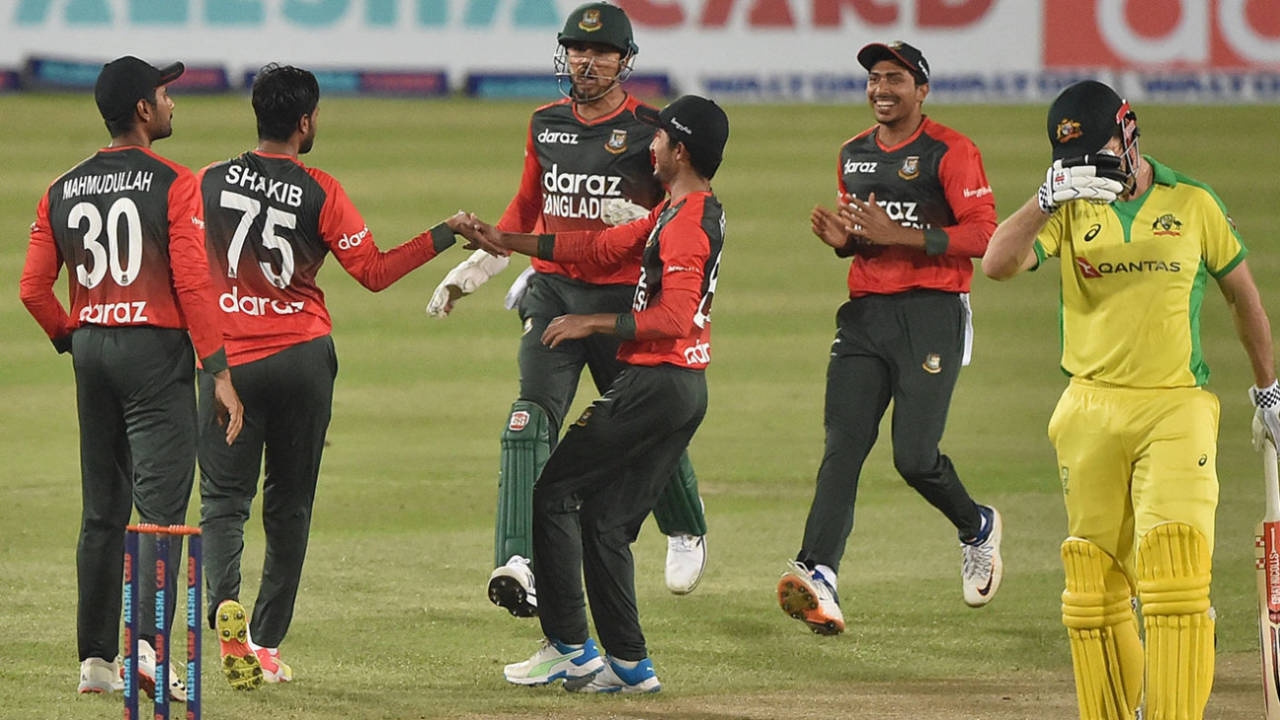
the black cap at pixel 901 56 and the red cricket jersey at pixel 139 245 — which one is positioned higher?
the black cap at pixel 901 56

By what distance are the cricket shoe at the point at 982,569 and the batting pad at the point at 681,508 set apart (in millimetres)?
918

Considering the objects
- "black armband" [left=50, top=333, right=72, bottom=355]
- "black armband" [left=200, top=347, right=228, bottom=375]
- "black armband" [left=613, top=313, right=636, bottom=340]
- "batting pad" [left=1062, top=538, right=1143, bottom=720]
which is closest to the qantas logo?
"batting pad" [left=1062, top=538, right=1143, bottom=720]

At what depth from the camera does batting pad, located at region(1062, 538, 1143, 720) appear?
4.38 m

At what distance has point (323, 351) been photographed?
205 inches

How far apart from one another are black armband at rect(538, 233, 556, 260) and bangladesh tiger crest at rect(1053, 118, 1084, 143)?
1736mm

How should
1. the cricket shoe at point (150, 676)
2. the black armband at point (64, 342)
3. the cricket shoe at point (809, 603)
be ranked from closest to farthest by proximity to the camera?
the cricket shoe at point (150, 676)
the black armband at point (64, 342)
the cricket shoe at point (809, 603)

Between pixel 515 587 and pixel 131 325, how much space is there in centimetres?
133

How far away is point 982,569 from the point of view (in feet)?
20.8

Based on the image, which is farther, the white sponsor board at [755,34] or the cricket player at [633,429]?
the white sponsor board at [755,34]

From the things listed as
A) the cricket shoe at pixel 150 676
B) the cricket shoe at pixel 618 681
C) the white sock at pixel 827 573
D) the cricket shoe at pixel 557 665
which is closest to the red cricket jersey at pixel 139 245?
the cricket shoe at pixel 150 676

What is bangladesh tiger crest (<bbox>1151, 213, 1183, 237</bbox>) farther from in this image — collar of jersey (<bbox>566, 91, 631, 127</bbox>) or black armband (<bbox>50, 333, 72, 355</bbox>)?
black armband (<bbox>50, 333, 72, 355</bbox>)

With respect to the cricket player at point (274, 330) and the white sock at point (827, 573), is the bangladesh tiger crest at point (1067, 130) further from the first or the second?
the white sock at point (827, 573)

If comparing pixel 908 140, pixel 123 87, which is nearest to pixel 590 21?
pixel 908 140

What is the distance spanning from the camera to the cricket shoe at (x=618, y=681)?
5.20 metres
